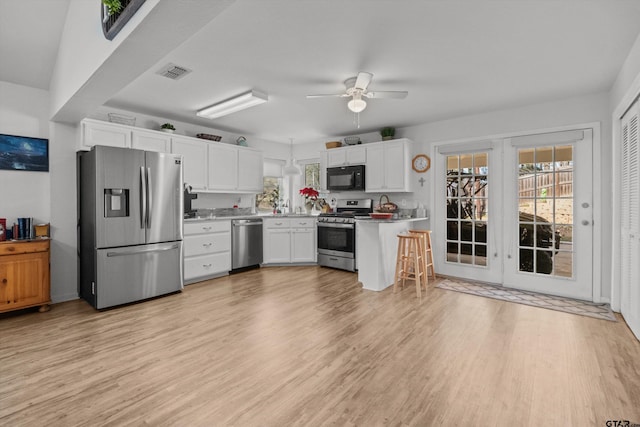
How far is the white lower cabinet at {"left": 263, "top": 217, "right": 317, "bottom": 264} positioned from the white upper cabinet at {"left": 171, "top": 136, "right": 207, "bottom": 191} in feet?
4.16

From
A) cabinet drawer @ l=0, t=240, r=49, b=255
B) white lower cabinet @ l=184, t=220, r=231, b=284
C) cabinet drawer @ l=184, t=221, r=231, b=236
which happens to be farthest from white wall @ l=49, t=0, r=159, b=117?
white lower cabinet @ l=184, t=220, r=231, b=284

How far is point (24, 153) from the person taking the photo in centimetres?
340

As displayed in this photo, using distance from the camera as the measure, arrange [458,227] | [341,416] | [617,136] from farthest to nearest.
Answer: [458,227] → [617,136] → [341,416]

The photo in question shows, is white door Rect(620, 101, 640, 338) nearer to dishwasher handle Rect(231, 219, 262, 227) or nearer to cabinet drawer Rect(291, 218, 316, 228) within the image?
cabinet drawer Rect(291, 218, 316, 228)

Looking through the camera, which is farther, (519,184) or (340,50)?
(519,184)

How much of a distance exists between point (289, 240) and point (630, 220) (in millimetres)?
4308

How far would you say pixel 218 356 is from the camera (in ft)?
7.48

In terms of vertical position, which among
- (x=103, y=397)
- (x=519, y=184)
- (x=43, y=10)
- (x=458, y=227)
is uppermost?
(x=43, y=10)

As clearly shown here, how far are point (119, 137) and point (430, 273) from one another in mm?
4717

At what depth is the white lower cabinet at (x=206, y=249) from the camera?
427 cm

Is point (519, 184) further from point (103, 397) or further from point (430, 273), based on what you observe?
point (103, 397)

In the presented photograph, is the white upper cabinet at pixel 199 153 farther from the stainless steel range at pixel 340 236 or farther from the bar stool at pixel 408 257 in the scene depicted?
the bar stool at pixel 408 257

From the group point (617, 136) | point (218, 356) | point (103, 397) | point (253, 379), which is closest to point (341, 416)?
point (253, 379)

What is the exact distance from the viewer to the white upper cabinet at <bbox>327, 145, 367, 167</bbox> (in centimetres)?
529
